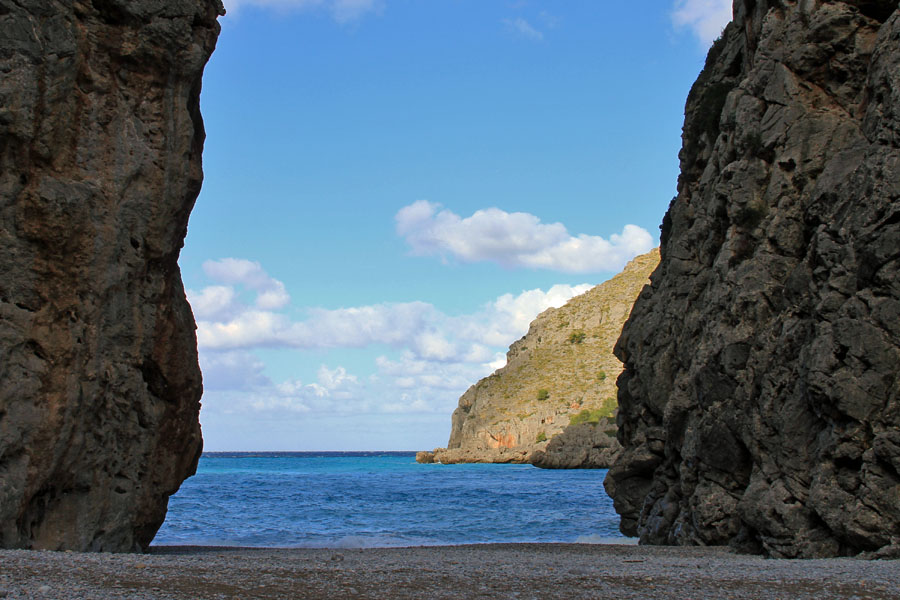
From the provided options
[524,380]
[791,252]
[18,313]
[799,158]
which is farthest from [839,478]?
[524,380]

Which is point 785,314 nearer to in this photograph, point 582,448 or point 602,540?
point 602,540

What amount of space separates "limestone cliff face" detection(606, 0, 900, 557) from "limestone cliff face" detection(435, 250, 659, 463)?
7389 centimetres

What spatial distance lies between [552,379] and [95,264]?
105287 millimetres

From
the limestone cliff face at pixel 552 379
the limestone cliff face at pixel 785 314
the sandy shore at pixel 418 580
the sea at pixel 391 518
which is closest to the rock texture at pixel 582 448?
the limestone cliff face at pixel 552 379

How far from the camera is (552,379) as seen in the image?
117m

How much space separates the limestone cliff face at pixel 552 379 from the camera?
358ft

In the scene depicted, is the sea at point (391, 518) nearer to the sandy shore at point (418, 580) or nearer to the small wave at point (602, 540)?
the small wave at point (602, 540)

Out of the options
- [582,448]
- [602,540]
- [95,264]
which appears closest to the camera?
[95,264]

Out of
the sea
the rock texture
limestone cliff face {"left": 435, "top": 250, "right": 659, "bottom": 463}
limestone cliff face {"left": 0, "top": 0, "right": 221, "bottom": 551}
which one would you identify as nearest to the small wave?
the sea

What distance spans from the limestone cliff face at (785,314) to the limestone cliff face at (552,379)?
242ft

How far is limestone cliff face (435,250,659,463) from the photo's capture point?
358 feet

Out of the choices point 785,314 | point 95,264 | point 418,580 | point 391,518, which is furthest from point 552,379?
point 418,580

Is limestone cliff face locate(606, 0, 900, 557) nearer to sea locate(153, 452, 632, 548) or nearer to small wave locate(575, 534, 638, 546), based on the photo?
small wave locate(575, 534, 638, 546)

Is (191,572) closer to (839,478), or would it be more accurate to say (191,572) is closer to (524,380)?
(839,478)
